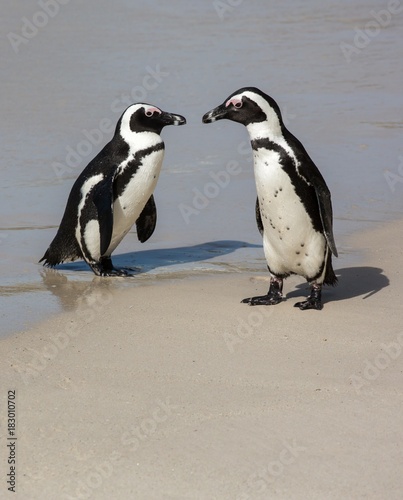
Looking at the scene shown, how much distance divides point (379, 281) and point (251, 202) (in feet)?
6.35

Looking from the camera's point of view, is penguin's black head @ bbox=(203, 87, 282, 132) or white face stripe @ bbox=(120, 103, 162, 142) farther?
white face stripe @ bbox=(120, 103, 162, 142)

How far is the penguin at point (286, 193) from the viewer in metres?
5.27

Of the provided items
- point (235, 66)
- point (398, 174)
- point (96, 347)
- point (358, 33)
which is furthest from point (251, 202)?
point (358, 33)

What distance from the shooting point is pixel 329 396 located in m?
4.21

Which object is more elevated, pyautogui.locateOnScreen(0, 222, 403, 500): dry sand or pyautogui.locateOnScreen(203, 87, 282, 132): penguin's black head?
pyautogui.locateOnScreen(203, 87, 282, 132): penguin's black head

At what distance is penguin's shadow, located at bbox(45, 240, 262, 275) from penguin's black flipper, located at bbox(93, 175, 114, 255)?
0.35 meters

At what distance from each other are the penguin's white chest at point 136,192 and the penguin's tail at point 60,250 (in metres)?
0.22

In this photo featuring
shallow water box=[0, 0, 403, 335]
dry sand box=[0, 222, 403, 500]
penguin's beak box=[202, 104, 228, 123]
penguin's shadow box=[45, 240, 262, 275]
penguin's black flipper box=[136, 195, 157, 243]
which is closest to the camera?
dry sand box=[0, 222, 403, 500]

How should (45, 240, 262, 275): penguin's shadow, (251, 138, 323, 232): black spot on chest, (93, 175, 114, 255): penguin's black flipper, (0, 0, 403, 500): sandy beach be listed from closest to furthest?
1. (0, 0, 403, 500): sandy beach
2. (251, 138, 323, 232): black spot on chest
3. (93, 175, 114, 255): penguin's black flipper
4. (45, 240, 262, 275): penguin's shadow

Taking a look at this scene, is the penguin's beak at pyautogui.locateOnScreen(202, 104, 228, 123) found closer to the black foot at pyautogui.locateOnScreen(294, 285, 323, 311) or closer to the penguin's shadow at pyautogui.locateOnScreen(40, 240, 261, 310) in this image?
the black foot at pyautogui.locateOnScreen(294, 285, 323, 311)

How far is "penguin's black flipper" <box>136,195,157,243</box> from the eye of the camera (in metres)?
6.59

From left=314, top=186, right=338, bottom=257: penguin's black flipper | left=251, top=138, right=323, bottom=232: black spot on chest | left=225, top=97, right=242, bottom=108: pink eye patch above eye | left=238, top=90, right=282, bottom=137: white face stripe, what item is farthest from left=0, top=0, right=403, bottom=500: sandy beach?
left=225, top=97, right=242, bottom=108: pink eye patch above eye

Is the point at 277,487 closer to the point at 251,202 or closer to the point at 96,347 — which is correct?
the point at 96,347

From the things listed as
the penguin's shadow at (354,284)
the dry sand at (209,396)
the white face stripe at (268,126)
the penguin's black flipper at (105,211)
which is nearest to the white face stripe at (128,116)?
the penguin's black flipper at (105,211)
